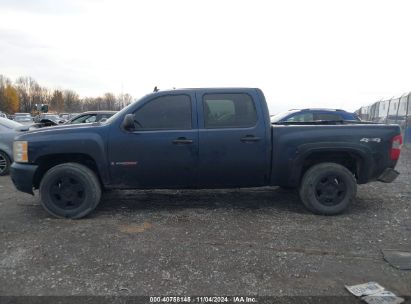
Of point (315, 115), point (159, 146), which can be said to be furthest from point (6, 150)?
point (315, 115)

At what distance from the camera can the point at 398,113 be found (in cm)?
1633

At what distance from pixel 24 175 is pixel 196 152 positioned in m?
2.40

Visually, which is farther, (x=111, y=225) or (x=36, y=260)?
(x=111, y=225)

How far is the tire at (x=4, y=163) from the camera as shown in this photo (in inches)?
334

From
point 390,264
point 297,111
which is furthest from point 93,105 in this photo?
point 390,264

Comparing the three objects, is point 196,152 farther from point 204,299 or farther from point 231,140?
point 204,299

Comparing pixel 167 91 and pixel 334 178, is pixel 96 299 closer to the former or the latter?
pixel 167 91

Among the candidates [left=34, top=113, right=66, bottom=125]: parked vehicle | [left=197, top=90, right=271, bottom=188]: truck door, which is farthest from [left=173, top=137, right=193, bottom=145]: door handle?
[left=34, top=113, right=66, bottom=125]: parked vehicle

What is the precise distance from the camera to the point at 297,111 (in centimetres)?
1065

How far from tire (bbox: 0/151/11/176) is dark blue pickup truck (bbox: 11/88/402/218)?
391cm

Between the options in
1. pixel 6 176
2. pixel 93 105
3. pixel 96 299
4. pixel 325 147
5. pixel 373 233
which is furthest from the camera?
pixel 93 105

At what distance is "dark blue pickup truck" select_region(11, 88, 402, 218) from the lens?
4.98 meters

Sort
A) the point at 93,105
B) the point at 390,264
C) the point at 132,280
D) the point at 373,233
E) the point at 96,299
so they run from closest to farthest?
the point at 96,299 → the point at 132,280 → the point at 390,264 → the point at 373,233 → the point at 93,105

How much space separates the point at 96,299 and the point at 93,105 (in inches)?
4313
